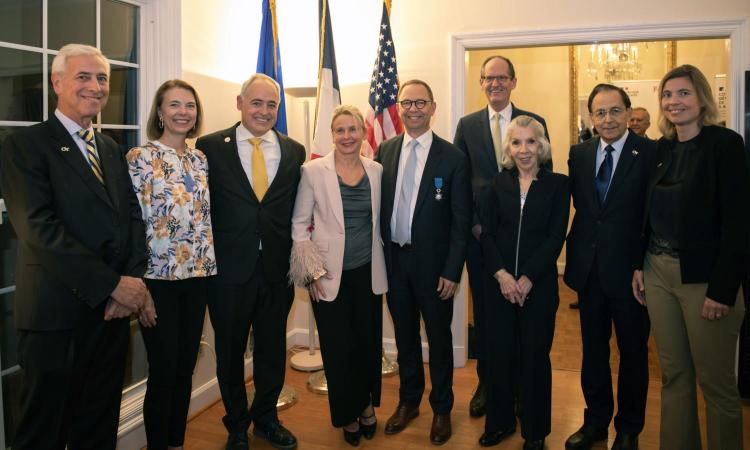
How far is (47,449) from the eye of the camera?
6.93ft

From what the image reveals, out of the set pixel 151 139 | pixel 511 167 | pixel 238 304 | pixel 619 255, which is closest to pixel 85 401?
pixel 238 304

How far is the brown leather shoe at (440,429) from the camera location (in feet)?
10.2

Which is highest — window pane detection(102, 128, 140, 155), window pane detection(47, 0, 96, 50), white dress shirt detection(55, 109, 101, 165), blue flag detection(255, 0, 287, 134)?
blue flag detection(255, 0, 287, 134)

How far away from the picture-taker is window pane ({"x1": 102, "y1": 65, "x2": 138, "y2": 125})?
3.06 m

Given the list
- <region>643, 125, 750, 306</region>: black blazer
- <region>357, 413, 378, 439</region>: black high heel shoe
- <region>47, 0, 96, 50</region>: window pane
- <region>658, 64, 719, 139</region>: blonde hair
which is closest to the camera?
<region>643, 125, 750, 306</region>: black blazer

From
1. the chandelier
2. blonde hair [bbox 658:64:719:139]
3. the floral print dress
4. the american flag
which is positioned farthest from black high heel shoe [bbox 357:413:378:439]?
the chandelier

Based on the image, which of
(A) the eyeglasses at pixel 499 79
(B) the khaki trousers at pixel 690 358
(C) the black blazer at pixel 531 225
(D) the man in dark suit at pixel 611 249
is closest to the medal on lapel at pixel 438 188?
(C) the black blazer at pixel 531 225

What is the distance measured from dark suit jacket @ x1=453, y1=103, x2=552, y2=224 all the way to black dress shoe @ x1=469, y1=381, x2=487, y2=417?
115 cm

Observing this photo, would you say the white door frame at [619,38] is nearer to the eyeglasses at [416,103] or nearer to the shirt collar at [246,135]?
the eyeglasses at [416,103]

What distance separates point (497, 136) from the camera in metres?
3.36

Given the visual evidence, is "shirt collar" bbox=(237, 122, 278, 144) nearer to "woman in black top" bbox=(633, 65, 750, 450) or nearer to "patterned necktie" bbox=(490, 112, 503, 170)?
"patterned necktie" bbox=(490, 112, 503, 170)

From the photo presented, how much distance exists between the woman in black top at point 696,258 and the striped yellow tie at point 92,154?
7.34 ft

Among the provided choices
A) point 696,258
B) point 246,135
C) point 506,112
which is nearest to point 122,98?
point 246,135

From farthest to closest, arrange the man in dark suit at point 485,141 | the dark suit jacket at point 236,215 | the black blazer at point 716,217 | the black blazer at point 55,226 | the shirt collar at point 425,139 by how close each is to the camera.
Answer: the man in dark suit at point 485,141, the shirt collar at point 425,139, the dark suit jacket at point 236,215, the black blazer at point 716,217, the black blazer at point 55,226
